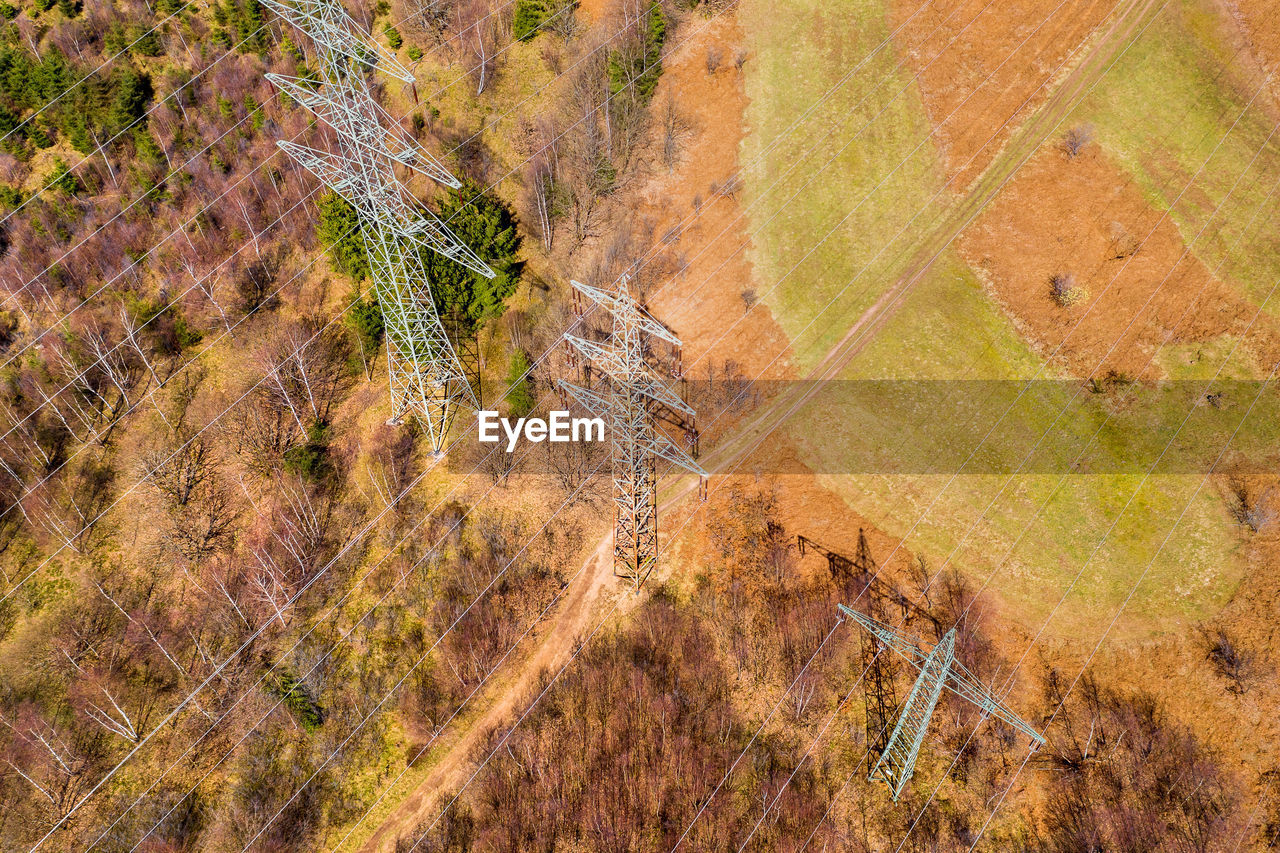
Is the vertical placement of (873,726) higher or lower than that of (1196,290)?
lower

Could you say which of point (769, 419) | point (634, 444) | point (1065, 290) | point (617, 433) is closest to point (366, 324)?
point (617, 433)

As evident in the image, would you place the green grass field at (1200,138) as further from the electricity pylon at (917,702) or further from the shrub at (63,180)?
the shrub at (63,180)

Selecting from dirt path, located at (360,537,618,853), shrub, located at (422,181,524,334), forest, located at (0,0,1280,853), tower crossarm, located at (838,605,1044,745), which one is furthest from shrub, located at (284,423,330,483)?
tower crossarm, located at (838,605,1044,745)

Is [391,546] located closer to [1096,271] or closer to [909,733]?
[909,733]

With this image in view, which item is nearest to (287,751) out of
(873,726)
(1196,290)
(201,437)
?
(201,437)

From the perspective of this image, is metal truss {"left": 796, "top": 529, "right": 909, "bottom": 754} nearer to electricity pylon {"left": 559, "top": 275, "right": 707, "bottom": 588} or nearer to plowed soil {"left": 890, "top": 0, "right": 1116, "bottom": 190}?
electricity pylon {"left": 559, "top": 275, "right": 707, "bottom": 588}

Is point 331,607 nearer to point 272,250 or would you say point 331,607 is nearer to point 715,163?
point 272,250
